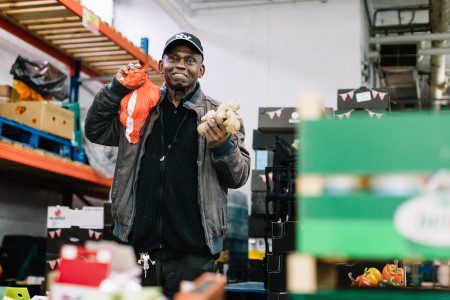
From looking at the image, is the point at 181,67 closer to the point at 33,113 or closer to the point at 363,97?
the point at 363,97

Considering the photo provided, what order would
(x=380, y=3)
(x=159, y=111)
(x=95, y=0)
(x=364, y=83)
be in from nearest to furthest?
(x=159, y=111) < (x=95, y=0) < (x=364, y=83) < (x=380, y=3)

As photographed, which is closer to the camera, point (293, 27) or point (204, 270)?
point (204, 270)

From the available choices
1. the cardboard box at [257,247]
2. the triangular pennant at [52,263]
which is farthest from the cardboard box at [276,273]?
the cardboard box at [257,247]

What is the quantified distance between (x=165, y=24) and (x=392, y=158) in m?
8.41

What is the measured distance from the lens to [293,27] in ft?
29.8

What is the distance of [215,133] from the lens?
2.33m

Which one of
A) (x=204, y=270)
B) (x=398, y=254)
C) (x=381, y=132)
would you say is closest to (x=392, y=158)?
(x=381, y=132)

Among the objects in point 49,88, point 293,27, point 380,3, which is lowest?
point 49,88

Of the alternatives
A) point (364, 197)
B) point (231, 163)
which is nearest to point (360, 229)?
point (364, 197)

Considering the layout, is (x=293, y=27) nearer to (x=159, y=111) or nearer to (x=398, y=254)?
(x=159, y=111)

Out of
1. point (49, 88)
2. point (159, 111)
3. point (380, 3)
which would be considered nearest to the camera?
point (159, 111)

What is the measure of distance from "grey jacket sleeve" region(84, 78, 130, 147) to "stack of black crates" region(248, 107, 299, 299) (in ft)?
6.21

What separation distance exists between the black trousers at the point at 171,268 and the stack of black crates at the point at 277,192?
1.96 m

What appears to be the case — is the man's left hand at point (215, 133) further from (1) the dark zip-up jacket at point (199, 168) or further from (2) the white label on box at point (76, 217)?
(2) the white label on box at point (76, 217)
